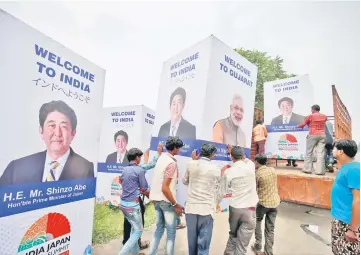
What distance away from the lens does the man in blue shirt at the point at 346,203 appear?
78.2 inches

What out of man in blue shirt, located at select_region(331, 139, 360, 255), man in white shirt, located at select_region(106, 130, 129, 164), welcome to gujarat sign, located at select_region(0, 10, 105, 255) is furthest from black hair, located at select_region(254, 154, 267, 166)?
man in white shirt, located at select_region(106, 130, 129, 164)

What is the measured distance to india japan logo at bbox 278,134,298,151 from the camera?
6536 mm

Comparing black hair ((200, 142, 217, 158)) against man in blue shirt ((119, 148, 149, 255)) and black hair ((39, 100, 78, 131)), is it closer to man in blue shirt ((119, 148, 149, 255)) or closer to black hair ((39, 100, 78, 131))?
man in blue shirt ((119, 148, 149, 255))

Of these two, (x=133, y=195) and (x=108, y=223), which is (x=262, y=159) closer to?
(x=133, y=195)

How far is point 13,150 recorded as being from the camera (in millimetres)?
2035

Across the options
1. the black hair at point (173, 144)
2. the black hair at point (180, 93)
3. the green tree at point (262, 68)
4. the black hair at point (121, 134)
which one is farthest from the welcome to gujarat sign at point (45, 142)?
the green tree at point (262, 68)

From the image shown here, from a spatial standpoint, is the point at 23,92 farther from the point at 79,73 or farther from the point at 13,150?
the point at 79,73

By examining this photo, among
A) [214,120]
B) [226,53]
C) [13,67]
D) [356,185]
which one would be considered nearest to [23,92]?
[13,67]

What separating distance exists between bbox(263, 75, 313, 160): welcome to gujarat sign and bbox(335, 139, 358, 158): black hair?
179 inches

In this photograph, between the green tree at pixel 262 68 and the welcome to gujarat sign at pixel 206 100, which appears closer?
the welcome to gujarat sign at pixel 206 100

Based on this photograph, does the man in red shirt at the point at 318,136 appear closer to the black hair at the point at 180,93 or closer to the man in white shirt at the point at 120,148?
the black hair at the point at 180,93

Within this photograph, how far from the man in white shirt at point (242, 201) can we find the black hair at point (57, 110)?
213cm

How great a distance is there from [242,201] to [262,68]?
1554cm

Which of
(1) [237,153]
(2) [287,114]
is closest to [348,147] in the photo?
(1) [237,153]
